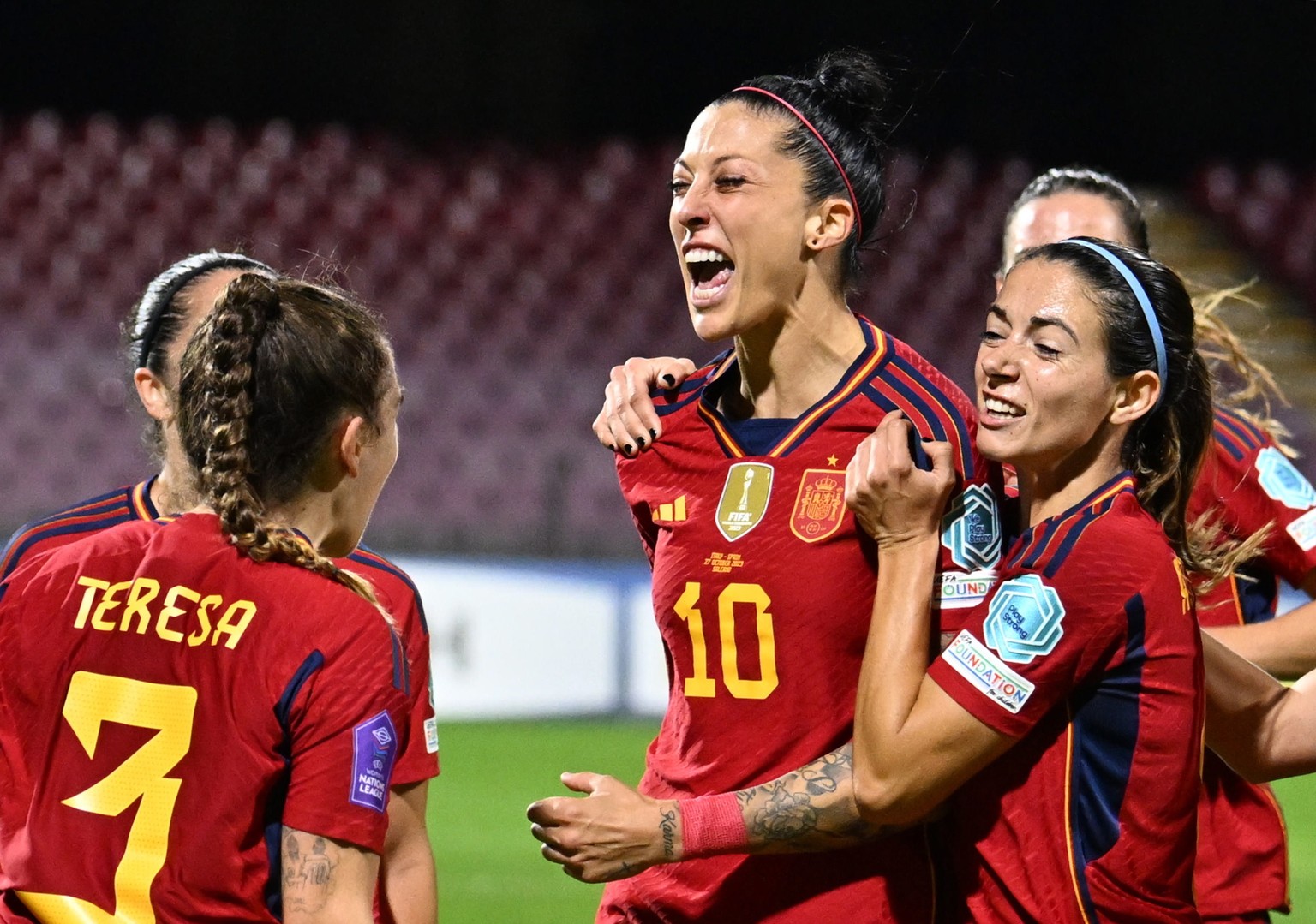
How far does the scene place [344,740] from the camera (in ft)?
6.55

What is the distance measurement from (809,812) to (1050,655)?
1.38 feet

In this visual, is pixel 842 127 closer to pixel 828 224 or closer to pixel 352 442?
pixel 828 224

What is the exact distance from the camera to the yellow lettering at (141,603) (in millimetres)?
1998

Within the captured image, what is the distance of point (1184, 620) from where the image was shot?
228 centimetres

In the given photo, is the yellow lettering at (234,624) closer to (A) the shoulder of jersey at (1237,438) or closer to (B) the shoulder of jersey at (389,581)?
(B) the shoulder of jersey at (389,581)

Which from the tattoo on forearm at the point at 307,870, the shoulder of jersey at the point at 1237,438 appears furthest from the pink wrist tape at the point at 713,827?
the shoulder of jersey at the point at 1237,438

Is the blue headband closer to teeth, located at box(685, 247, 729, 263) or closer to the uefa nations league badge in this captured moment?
teeth, located at box(685, 247, 729, 263)

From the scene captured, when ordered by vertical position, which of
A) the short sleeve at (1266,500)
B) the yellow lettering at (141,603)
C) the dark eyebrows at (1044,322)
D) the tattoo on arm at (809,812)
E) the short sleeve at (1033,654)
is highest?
the dark eyebrows at (1044,322)

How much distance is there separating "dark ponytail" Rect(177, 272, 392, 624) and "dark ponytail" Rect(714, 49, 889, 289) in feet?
2.92

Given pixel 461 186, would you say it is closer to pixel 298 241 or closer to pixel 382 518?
pixel 298 241

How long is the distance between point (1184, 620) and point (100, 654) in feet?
4.74

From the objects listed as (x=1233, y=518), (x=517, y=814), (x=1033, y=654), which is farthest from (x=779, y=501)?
(x=517, y=814)

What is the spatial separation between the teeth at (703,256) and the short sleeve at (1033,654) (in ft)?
2.62

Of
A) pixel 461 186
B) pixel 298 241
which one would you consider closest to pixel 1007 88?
pixel 461 186
